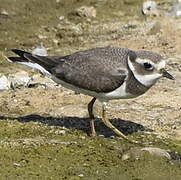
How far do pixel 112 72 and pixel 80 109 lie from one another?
1.67 meters

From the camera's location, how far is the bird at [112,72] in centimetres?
900

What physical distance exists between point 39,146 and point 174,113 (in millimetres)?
2257

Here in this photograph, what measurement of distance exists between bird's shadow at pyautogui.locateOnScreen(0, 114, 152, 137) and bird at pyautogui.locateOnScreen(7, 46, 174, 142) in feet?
1.48

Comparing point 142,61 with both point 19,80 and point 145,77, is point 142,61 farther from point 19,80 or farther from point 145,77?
point 19,80

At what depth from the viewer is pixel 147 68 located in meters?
8.98

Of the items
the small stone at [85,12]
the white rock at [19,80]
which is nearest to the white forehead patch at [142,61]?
the white rock at [19,80]

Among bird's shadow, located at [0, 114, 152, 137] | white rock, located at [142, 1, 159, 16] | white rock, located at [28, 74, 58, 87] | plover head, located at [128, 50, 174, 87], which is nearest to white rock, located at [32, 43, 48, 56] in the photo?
white rock, located at [28, 74, 58, 87]

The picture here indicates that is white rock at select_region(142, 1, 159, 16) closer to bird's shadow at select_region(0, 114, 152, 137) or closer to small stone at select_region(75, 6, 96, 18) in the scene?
small stone at select_region(75, 6, 96, 18)

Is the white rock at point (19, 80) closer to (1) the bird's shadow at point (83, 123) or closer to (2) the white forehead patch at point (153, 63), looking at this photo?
(1) the bird's shadow at point (83, 123)

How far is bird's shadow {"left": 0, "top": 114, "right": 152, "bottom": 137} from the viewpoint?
9891 millimetres

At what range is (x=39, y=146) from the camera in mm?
9180

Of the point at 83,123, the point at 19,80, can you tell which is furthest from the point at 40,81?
the point at 83,123

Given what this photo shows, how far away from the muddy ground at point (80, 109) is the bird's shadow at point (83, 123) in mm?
13

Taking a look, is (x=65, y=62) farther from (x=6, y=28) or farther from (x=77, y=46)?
(x=6, y=28)
